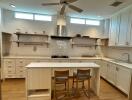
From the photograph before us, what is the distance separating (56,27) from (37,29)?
904 millimetres

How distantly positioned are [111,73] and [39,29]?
3.64m

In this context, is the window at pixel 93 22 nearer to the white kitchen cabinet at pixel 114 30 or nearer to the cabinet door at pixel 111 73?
the white kitchen cabinet at pixel 114 30

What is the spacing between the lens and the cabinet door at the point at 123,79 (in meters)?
3.38

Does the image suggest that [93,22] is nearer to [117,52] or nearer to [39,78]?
[117,52]

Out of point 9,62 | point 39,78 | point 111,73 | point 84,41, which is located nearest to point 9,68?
point 9,62

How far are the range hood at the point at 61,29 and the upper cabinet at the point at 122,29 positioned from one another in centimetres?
192

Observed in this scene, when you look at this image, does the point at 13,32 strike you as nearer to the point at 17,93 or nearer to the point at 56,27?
the point at 56,27

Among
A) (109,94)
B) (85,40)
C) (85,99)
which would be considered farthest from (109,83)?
(85,40)

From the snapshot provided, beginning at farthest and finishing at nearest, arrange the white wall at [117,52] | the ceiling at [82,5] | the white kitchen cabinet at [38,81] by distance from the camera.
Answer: the white wall at [117,52] → the ceiling at [82,5] → the white kitchen cabinet at [38,81]

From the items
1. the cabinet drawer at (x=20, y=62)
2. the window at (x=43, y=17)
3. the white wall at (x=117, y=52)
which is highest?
the window at (x=43, y=17)

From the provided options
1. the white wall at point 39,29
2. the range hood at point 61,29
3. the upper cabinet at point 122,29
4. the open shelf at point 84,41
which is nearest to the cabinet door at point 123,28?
the upper cabinet at point 122,29

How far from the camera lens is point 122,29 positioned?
426 centimetres

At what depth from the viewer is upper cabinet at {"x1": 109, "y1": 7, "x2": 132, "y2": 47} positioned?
3.85 m

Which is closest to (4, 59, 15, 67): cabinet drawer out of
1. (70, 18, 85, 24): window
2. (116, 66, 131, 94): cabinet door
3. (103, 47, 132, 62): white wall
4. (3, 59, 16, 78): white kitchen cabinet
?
(3, 59, 16, 78): white kitchen cabinet
